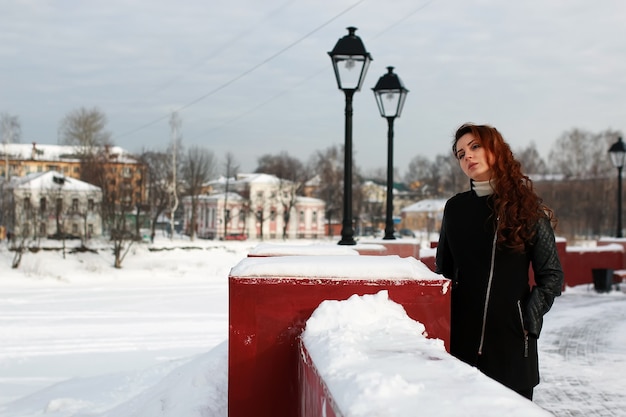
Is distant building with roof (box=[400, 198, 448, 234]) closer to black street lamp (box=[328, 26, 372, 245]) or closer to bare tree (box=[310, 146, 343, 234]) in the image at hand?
bare tree (box=[310, 146, 343, 234])

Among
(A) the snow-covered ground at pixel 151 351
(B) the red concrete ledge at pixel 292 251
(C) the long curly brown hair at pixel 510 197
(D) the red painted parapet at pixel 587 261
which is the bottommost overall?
(A) the snow-covered ground at pixel 151 351

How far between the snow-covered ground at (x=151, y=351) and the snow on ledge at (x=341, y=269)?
5.25 ft

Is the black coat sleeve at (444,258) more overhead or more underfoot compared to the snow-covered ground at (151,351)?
more overhead

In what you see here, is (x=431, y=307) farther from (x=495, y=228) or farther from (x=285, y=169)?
(x=285, y=169)

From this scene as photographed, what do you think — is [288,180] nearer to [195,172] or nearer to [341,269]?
[195,172]

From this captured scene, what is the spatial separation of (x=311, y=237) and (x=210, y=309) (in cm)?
5710

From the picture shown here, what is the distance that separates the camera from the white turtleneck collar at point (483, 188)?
11.4 ft

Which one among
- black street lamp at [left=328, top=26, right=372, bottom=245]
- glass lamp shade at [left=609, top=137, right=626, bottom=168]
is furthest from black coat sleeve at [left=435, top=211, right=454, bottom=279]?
glass lamp shade at [left=609, top=137, right=626, bottom=168]

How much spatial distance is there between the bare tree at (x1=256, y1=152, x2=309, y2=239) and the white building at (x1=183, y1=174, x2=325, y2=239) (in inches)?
3.9

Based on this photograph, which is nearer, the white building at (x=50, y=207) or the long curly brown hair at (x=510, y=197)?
the long curly brown hair at (x=510, y=197)

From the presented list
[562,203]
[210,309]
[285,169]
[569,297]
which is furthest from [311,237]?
[569,297]

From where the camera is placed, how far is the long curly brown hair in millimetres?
3301

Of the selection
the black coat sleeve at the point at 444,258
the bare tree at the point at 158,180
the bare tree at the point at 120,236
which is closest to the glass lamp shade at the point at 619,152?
the black coat sleeve at the point at 444,258

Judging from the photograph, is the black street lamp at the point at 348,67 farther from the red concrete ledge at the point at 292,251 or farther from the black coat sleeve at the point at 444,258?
the black coat sleeve at the point at 444,258
